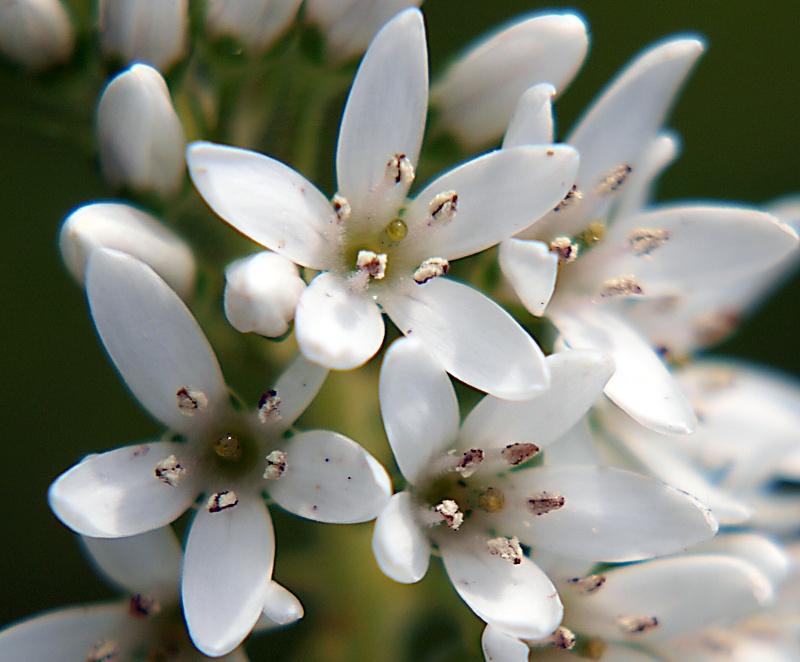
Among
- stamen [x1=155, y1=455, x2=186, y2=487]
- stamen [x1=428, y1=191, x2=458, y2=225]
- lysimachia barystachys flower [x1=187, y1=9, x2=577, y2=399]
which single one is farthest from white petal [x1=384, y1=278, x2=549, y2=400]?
stamen [x1=155, y1=455, x2=186, y2=487]

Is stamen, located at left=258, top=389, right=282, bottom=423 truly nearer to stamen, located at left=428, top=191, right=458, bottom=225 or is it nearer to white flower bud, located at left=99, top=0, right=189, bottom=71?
stamen, located at left=428, top=191, right=458, bottom=225

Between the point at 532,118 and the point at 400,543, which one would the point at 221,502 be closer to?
the point at 400,543

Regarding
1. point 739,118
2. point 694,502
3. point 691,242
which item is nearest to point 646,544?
point 694,502

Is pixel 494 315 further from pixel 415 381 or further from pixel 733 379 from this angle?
pixel 733 379

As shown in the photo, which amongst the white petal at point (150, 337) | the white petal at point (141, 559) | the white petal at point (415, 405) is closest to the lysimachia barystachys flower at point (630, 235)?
the white petal at point (415, 405)

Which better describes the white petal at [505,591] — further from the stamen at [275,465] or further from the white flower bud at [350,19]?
the white flower bud at [350,19]

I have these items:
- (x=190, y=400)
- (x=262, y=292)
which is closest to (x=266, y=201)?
(x=262, y=292)
